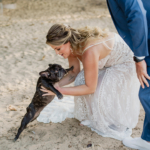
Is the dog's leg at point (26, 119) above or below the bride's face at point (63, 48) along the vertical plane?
below

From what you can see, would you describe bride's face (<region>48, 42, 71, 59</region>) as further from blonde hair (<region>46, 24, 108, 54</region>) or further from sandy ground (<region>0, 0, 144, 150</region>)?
sandy ground (<region>0, 0, 144, 150</region>)

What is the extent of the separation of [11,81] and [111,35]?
8.78ft

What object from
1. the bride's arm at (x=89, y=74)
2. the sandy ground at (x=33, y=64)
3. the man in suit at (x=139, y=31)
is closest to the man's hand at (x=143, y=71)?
the man in suit at (x=139, y=31)

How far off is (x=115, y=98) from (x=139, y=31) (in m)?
1.18

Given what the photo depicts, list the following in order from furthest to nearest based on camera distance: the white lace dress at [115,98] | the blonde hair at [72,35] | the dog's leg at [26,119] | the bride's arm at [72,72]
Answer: the bride's arm at [72,72], the white lace dress at [115,98], the dog's leg at [26,119], the blonde hair at [72,35]

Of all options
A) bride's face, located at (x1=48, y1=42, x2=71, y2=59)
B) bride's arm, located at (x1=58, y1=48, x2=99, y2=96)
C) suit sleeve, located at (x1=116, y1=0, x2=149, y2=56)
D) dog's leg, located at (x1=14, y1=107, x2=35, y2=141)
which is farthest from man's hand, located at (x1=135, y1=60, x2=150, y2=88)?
dog's leg, located at (x1=14, y1=107, x2=35, y2=141)

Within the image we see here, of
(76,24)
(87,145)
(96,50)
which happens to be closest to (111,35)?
(96,50)

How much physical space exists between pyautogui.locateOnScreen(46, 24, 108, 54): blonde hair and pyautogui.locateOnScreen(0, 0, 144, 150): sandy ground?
1.29 m

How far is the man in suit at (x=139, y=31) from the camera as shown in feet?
6.50

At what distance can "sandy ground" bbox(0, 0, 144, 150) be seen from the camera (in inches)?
110

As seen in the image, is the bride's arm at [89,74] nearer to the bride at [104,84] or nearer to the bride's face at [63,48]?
the bride at [104,84]

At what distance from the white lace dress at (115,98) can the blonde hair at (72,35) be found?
1.28 feet

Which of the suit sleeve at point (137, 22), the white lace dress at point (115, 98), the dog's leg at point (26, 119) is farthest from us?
the white lace dress at point (115, 98)

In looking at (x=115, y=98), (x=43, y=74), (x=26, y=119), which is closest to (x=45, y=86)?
(x=43, y=74)
